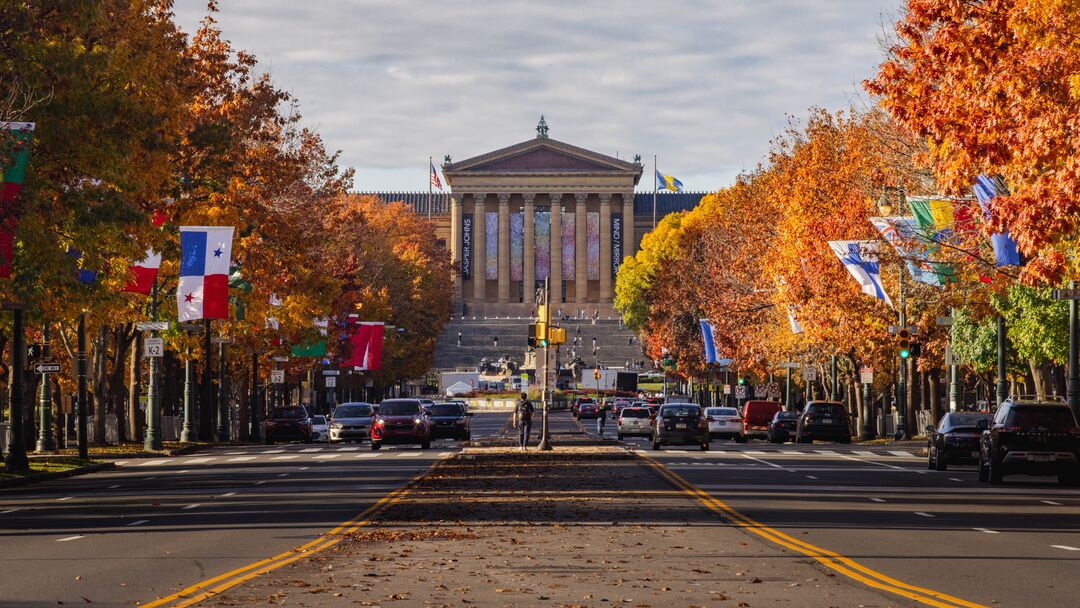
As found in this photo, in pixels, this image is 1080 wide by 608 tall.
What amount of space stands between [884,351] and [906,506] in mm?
35710

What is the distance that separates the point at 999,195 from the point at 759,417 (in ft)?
131

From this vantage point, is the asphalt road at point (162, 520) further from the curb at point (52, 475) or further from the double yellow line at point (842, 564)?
the double yellow line at point (842, 564)

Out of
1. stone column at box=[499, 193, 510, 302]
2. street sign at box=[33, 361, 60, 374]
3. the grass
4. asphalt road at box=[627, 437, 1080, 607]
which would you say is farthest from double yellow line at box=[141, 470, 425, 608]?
stone column at box=[499, 193, 510, 302]

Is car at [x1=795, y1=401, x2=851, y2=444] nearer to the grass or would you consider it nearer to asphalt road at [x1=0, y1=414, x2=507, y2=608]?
asphalt road at [x1=0, y1=414, x2=507, y2=608]

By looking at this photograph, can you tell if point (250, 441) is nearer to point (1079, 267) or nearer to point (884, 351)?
point (884, 351)

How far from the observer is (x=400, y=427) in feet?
173

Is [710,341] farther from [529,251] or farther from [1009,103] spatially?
[529,251]

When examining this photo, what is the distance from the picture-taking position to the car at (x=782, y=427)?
63.1m

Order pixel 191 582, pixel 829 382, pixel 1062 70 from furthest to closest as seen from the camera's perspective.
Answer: pixel 829 382 → pixel 1062 70 → pixel 191 582

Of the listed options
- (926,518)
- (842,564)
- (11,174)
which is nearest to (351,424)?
(11,174)

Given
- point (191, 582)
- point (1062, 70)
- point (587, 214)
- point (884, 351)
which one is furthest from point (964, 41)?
point (587, 214)

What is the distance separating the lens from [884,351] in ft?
199

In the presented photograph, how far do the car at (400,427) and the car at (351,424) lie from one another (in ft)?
17.5

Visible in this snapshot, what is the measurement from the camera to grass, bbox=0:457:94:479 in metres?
35.3
